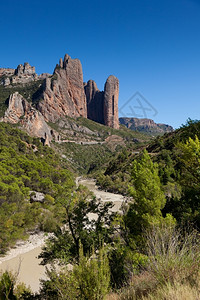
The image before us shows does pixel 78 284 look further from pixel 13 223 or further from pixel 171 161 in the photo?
pixel 171 161

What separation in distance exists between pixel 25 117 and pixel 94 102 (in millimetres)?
100919

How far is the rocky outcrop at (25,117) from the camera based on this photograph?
216 ft

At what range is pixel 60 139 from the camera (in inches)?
3718

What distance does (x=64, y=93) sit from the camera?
130 meters

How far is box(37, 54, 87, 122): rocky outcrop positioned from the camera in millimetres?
110938

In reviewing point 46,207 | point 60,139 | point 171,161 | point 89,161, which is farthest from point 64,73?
→ point 46,207

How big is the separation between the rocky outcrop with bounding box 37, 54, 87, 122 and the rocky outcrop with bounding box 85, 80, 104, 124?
503 inches

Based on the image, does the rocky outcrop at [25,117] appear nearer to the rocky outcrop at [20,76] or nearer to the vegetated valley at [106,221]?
the vegetated valley at [106,221]

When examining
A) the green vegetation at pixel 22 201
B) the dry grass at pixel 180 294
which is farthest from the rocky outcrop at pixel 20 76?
the dry grass at pixel 180 294

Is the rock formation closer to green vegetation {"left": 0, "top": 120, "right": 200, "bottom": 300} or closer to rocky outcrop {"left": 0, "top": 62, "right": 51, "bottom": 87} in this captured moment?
rocky outcrop {"left": 0, "top": 62, "right": 51, "bottom": 87}

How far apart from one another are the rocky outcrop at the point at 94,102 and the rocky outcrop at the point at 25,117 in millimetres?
84983

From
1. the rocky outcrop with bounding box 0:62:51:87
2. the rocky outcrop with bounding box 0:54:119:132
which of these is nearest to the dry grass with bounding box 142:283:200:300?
the rocky outcrop with bounding box 0:54:119:132

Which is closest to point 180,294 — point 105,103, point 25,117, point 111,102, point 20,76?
point 25,117

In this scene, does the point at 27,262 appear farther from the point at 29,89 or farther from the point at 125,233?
the point at 29,89
